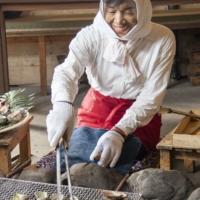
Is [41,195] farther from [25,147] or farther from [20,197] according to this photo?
[25,147]

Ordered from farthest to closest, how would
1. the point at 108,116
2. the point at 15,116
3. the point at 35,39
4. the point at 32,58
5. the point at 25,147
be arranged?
the point at 32,58, the point at 35,39, the point at 25,147, the point at 108,116, the point at 15,116

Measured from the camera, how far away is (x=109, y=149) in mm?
1613

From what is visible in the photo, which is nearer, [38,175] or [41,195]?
[41,195]

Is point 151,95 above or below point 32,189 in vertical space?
above

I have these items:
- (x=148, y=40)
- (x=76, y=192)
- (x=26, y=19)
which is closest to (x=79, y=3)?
(x=26, y=19)

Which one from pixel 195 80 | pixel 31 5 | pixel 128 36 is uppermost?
pixel 31 5

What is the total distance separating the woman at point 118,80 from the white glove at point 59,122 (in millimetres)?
40

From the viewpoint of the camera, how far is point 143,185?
136cm

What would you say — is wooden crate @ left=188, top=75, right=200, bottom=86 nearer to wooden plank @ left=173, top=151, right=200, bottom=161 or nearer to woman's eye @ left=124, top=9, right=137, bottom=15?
wooden plank @ left=173, top=151, right=200, bottom=161

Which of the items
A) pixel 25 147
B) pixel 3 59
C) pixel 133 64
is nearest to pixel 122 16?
pixel 133 64

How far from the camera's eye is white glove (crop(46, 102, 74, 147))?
4.72 ft

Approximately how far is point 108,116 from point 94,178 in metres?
0.54

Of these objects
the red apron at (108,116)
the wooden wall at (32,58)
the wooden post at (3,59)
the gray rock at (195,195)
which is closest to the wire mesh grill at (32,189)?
the gray rock at (195,195)

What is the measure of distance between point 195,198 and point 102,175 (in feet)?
1.09
